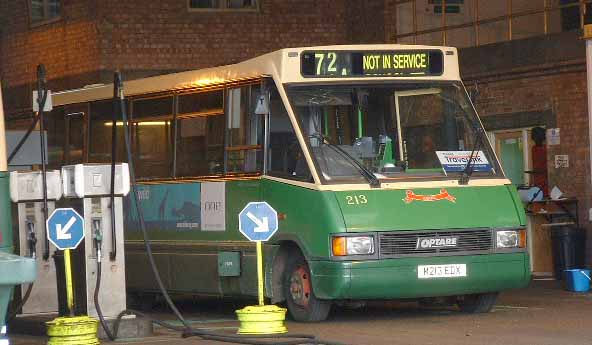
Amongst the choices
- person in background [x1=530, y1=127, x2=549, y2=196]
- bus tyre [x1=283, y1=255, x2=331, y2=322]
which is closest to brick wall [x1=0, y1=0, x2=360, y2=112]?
person in background [x1=530, y1=127, x2=549, y2=196]

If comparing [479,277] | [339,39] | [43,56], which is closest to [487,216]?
[479,277]

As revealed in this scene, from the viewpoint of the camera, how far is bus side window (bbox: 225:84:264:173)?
16344 mm

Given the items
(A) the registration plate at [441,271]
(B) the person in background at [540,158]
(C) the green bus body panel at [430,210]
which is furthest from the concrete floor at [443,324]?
(B) the person in background at [540,158]

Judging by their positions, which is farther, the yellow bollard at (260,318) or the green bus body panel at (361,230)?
the green bus body panel at (361,230)

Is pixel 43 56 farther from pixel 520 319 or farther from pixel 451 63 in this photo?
pixel 520 319

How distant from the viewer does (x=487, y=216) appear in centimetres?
1570

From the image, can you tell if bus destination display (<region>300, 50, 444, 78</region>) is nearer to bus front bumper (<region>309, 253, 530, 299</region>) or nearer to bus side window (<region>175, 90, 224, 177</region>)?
bus side window (<region>175, 90, 224, 177</region>)

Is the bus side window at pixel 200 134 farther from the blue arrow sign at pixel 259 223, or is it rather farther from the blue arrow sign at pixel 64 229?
the blue arrow sign at pixel 64 229

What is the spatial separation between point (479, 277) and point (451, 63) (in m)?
2.63

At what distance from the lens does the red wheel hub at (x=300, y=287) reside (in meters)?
15.6

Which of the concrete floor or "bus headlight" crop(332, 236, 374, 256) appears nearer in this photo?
the concrete floor

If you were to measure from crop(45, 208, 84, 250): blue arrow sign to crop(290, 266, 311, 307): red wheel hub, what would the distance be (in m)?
3.10

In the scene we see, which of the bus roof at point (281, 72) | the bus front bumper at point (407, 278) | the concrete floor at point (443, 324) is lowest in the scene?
the concrete floor at point (443, 324)

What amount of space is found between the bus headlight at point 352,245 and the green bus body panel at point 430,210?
97mm
